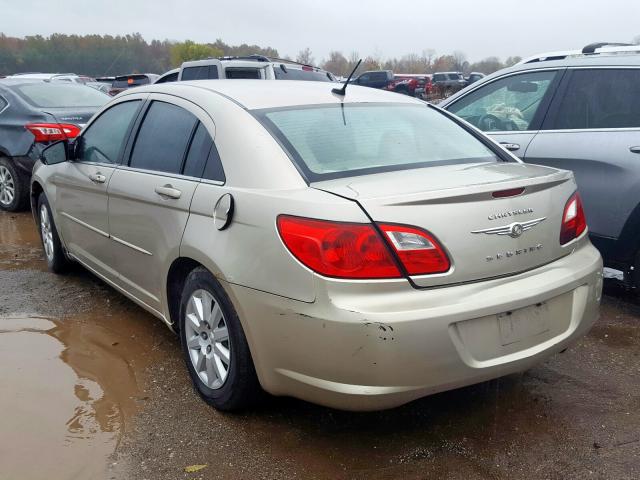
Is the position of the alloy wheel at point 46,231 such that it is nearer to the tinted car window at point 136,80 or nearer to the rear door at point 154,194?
the rear door at point 154,194

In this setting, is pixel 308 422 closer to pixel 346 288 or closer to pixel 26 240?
pixel 346 288

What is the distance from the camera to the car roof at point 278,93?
3156 millimetres

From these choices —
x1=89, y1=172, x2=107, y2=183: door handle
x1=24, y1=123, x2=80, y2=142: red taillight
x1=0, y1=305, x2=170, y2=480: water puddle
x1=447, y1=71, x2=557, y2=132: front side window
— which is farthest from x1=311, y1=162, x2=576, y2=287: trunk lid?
x1=24, y1=123, x2=80, y2=142: red taillight

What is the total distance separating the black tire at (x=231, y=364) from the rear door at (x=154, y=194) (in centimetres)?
24

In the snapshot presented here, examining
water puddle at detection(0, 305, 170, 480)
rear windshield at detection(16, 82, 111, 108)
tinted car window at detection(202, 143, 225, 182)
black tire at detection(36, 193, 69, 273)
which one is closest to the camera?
water puddle at detection(0, 305, 170, 480)

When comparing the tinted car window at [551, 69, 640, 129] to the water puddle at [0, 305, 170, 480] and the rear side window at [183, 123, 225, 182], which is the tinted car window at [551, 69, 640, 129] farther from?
the water puddle at [0, 305, 170, 480]

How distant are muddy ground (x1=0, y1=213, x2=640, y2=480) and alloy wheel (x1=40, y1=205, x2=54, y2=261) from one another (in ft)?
4.79

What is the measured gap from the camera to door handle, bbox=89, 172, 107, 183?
12.6 ft

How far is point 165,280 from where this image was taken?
3223 millimetres

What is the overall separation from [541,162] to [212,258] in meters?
2.72

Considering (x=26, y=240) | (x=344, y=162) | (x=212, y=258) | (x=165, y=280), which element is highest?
(x=344, y=162)

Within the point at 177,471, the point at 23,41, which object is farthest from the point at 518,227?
the point at 23,41

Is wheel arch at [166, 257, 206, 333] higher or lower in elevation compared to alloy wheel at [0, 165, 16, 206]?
higher

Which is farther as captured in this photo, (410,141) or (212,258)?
(410,141)
